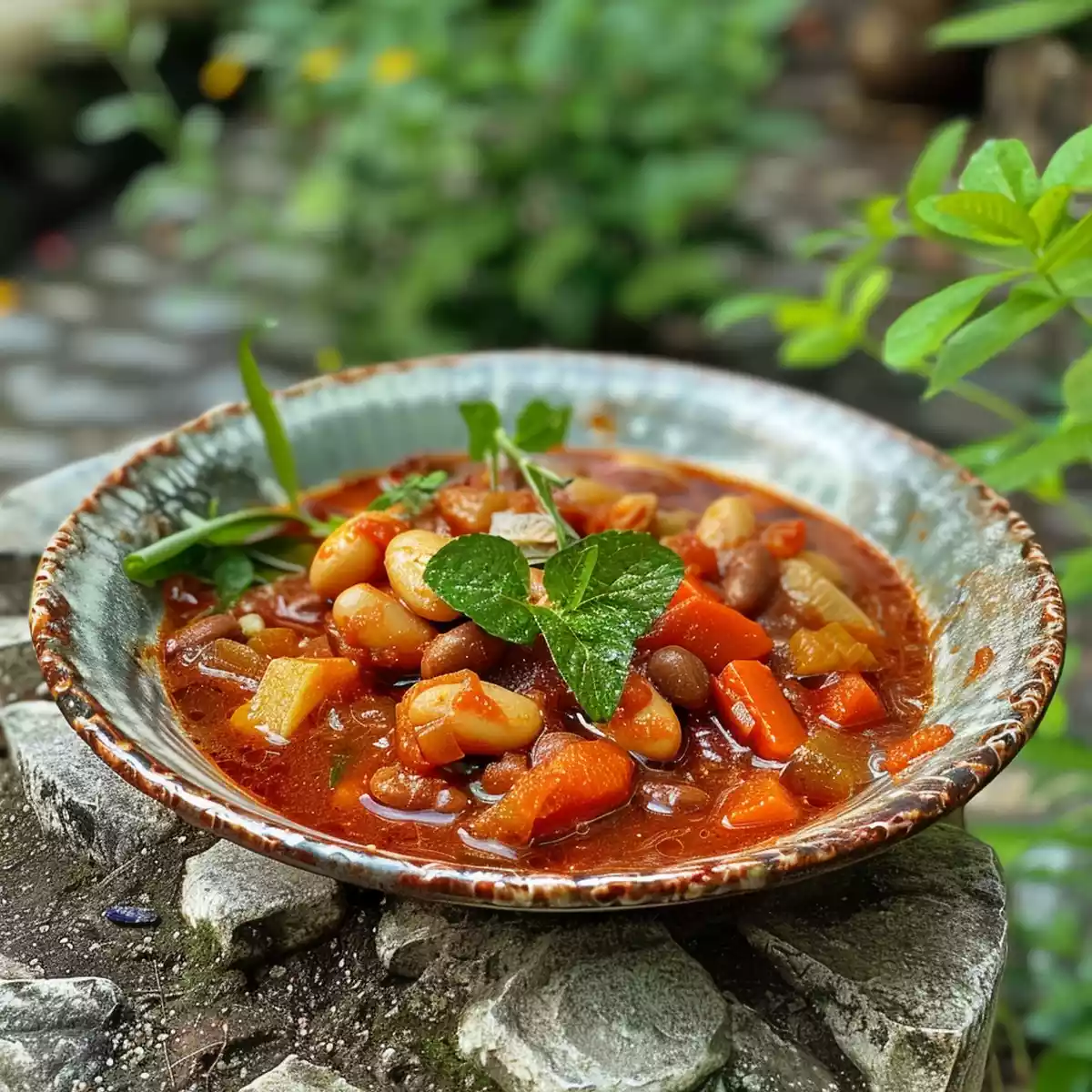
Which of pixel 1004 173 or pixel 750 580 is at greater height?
pixel 1004 173

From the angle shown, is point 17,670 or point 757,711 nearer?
point 757,711

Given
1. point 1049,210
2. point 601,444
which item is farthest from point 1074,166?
point 601,444

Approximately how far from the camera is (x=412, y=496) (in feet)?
6.54

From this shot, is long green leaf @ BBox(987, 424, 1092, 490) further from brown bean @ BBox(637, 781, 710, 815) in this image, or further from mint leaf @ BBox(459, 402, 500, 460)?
mint leaf @ BBox(459, 402, 500, 460)

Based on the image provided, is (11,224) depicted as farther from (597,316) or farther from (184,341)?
(597,316)

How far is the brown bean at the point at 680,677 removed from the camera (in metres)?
1.63

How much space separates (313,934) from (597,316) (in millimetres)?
3461

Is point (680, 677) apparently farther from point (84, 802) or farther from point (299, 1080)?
point (84, 802)

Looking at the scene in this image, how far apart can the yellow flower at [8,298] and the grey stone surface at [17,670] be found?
3918 mm

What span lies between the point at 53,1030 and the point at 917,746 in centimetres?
109

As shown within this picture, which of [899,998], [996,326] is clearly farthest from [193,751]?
[996,326]

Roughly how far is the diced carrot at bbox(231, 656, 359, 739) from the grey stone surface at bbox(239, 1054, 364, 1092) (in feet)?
1.31

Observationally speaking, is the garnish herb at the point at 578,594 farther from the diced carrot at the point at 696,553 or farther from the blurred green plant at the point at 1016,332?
the blurred green plant at the point at 1016,332

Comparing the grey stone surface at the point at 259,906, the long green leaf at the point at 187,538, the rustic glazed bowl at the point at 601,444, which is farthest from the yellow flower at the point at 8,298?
the grey stone surface at the point at 259,906
